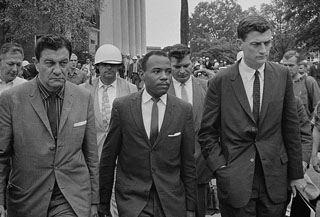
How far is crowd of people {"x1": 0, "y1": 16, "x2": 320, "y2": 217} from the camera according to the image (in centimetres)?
404

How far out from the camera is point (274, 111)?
4.31 meters

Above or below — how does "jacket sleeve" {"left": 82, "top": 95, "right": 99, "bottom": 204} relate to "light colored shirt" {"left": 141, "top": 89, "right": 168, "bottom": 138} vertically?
below

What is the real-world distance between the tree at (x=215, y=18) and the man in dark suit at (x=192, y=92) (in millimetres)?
119711

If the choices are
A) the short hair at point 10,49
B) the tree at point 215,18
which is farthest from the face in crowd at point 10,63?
the tree at point 215,18

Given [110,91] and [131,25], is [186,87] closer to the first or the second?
[110,91]

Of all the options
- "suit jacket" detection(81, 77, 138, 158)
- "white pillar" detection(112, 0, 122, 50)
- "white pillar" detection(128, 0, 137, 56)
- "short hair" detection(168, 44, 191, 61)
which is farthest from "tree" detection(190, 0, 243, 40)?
"short hair" detection(168, 44, 191, 61)

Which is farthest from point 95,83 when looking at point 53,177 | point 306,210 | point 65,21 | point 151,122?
point 65,21

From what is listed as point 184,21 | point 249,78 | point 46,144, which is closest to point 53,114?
point 46,144

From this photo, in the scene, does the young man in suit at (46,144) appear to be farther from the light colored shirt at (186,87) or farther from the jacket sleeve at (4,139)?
the light colored shirt at (186,87)

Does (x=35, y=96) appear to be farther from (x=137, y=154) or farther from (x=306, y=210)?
(x=306, y=210)

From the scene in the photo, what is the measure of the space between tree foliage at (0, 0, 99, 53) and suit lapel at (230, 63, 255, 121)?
19.9 metres

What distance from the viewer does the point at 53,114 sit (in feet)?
13.6

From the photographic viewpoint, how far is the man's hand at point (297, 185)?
4410 mm

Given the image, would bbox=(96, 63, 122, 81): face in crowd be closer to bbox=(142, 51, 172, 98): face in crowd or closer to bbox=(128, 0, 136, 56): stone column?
bbox=(142, 51, 172, 98): face in crowd
